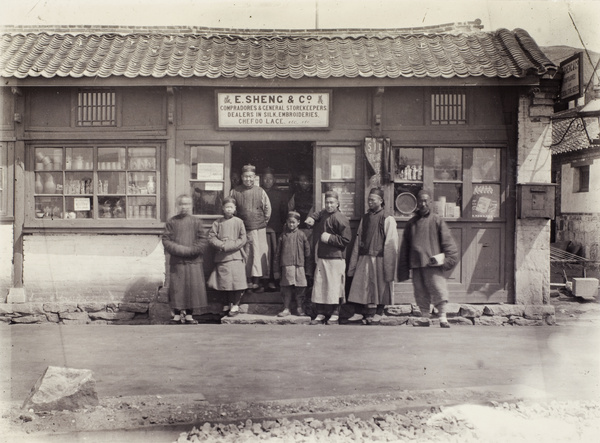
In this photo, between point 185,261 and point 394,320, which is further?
point 394,320

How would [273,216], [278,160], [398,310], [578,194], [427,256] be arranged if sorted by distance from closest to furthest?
[427,256] < [398,310] < [273,216] < [278,160] < [578,194]

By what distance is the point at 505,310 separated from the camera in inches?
400

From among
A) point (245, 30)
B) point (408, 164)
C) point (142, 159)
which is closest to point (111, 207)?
point (142, 159)

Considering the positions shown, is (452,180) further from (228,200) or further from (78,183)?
(78,183)

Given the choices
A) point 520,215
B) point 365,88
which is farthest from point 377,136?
point 520,215

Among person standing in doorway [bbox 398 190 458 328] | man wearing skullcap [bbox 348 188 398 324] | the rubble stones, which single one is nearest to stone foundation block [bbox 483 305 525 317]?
person standing in doorway [bbox 398 190 458 328]

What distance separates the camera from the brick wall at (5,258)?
33.7ft

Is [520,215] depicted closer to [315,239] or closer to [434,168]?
[434,168]

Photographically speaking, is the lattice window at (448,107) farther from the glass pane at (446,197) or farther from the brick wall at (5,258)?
the brick wall at (5,258)

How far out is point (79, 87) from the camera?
10.4 meters

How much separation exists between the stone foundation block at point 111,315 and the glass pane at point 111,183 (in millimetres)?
2001

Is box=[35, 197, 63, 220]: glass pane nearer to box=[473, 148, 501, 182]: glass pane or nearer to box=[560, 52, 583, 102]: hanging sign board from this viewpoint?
box=[473, 148, 501, 182]: glass pane

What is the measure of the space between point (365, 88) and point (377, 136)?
2.69ft

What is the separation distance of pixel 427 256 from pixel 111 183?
530 centimetres
